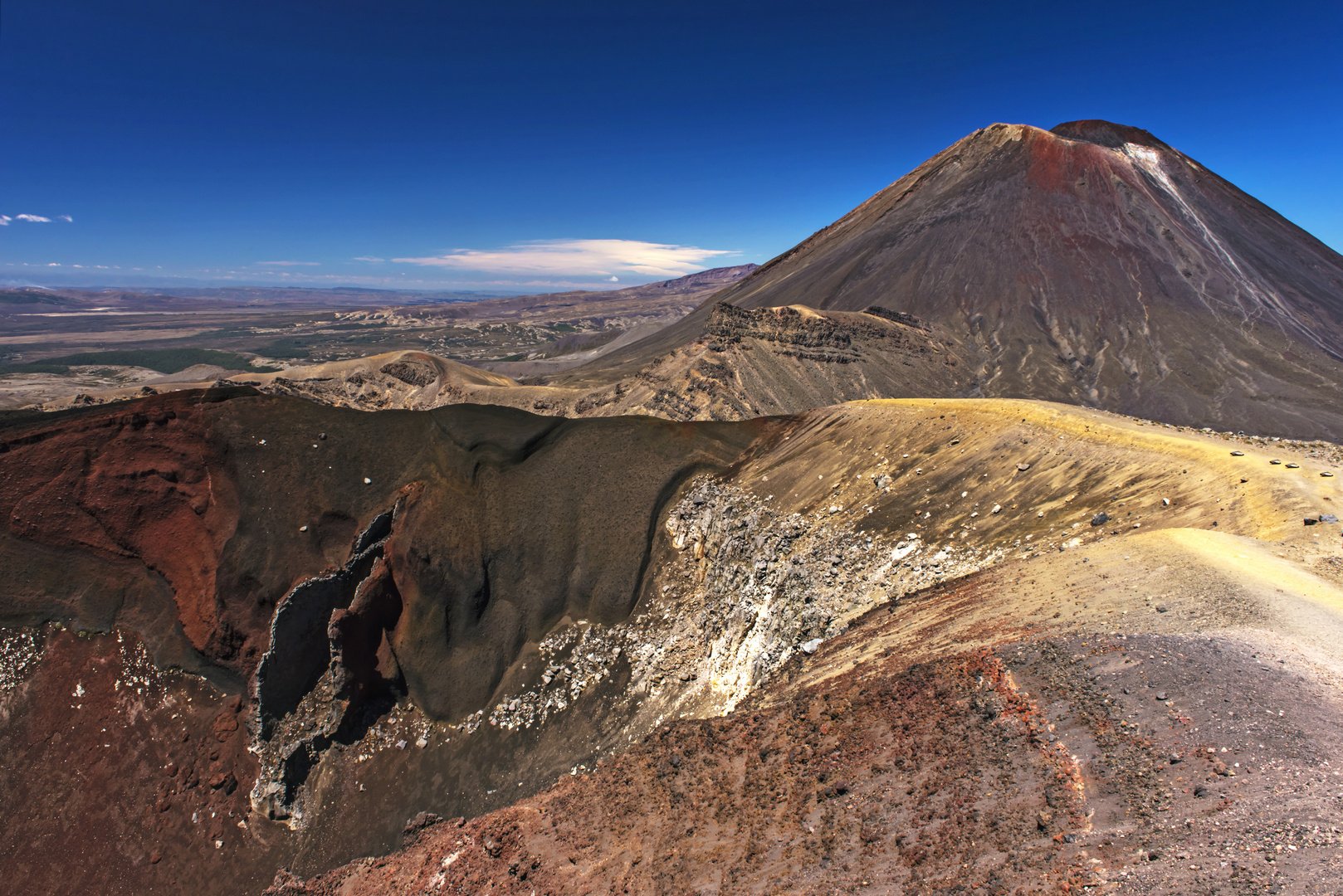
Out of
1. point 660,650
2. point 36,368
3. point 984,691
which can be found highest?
point 36,368

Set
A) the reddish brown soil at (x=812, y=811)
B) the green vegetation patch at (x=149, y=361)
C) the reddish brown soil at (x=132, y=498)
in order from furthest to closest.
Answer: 1. the green vegetation patch at (x=149, y=361)
2. the reddish brown soil at (x=132, y=498)
3. the reddish brown soil at (x=812, y=811)

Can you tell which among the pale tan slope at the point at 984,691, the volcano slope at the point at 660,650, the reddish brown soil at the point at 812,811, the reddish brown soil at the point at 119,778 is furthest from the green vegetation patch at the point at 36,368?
the reddish brown soil at the point at 812,811

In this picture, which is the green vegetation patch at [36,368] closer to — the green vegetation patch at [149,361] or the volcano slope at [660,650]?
the green vegetation patch at [149,361]

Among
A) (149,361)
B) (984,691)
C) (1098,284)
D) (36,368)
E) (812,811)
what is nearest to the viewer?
(812,811)

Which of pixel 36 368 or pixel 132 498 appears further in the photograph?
pixel 36 368

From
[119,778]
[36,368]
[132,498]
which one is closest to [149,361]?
[36,368]

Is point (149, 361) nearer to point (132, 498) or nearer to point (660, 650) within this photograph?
point (132, 498)

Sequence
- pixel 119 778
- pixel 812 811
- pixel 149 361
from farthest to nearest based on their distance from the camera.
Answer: pixel 149 361
pixel 119 778
pixel 812 811

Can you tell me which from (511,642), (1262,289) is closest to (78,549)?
(511,642)
